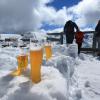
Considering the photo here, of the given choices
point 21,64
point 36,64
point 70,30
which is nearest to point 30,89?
point 36,64

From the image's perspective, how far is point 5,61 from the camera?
584 cm

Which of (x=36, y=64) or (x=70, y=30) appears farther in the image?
(x=70, y=30)

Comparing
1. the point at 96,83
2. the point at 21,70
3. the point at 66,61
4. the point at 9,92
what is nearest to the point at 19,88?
the point at 9,92

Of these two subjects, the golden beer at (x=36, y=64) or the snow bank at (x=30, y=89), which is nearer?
the snow bank at (x=30, y=89)

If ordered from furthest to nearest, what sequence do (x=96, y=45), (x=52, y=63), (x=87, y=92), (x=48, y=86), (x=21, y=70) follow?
(x=96, y=45)
(x=52, y=63)
(x=87, y=92)
(x=21, y=70)
(x=48, y=86)

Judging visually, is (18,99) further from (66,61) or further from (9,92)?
(66,61)

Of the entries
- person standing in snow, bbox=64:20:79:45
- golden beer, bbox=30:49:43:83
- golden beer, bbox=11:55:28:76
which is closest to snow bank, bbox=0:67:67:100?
golden beer, bbox=30:49:43:83

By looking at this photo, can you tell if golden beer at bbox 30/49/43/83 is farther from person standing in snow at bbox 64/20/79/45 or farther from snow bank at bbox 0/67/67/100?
person standing in snow at bbox 64/20/79/45

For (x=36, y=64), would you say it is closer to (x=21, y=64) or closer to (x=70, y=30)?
(x=21, y=64)

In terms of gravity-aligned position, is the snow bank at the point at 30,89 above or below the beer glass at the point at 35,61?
below

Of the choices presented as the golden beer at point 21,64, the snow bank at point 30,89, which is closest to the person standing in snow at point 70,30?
the golden beer at point 21,64

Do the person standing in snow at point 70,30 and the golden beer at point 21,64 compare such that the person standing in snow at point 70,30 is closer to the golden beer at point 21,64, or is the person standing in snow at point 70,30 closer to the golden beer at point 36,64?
the golden beer at point 21,64

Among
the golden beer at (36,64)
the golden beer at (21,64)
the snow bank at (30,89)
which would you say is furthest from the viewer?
the golden beer at (21,64)

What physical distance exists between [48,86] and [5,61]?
2627 mm
